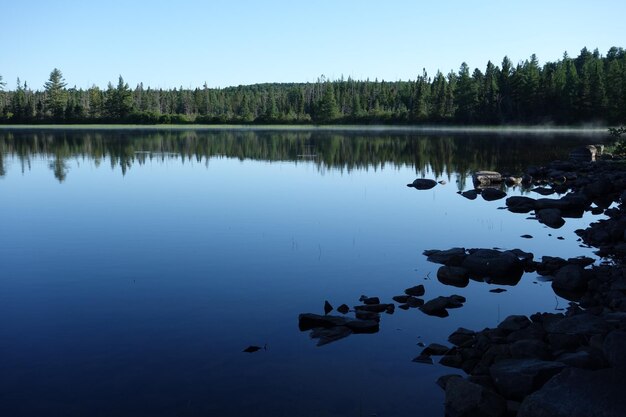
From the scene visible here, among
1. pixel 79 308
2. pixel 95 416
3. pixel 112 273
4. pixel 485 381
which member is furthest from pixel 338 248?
pixel 95 416

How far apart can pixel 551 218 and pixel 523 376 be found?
18309 millimetres

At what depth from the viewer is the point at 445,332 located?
42.4 ft

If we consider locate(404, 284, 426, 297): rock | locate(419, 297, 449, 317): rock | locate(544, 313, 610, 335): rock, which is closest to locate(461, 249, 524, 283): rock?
locate(404, 284, 426, 297): rock

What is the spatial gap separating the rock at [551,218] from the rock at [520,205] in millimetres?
2332

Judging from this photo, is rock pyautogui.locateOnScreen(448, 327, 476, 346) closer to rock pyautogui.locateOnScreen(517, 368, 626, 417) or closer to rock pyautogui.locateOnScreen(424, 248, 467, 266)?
rock pyautogui.locateOnScreen(517, 368, 626, 417)

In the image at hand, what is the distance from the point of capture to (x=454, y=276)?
55.4 feet

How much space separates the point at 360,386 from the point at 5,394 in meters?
6.35

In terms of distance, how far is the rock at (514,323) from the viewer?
12234 millimetres

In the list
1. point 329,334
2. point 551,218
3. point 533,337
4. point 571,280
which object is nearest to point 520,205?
point 551,218

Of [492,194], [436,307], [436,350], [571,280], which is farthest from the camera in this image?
[492,194]

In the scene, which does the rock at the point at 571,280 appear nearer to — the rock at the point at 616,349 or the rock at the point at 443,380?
the rock at the point at 616,349

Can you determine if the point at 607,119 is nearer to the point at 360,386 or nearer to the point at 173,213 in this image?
the point at 173,213

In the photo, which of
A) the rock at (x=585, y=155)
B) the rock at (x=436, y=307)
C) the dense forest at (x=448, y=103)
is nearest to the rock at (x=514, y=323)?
the rock at (x=436, y=307)

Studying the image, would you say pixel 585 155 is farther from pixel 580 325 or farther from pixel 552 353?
pixel 552 353
